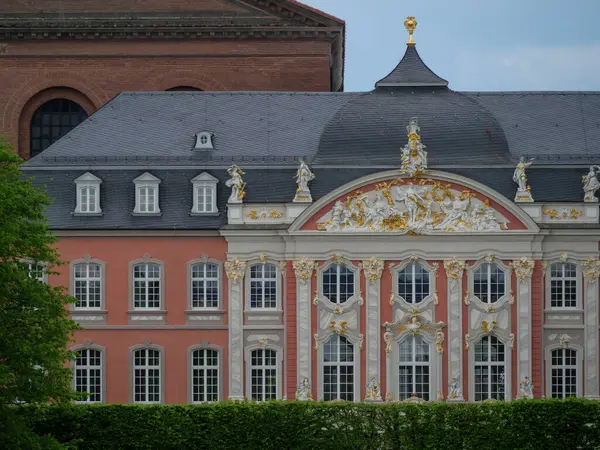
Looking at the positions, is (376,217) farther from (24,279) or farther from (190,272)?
(24,279)

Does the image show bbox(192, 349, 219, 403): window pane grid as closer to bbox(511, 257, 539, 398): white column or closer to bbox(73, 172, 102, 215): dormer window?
bbox(73, 172, 102, 215): dormer window

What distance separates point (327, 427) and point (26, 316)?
11.9 metres

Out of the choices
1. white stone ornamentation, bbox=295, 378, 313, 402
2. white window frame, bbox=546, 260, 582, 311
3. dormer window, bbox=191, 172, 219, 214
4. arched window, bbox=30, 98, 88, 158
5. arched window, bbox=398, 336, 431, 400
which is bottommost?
white stone ornamentation, bbox=295, 378, 313, 402

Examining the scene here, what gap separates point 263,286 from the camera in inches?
3529

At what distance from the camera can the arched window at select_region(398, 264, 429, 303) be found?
3500 inches

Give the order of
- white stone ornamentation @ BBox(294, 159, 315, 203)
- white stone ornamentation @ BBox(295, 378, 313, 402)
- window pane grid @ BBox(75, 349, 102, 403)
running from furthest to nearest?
window pane grid @ BBox(75, 349, 102, 403)
white stone ornamentation @ BBox(294, 159, 315, 203)
white stone ornamentation @ BBox(295, 378, 313, 402)

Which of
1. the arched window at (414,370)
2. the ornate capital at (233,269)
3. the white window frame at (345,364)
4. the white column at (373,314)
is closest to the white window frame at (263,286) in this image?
the ornate capital at (233,269)

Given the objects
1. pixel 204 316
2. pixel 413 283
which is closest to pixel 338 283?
pixel 413 283

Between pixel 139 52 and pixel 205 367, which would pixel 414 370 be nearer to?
pixel 205 367

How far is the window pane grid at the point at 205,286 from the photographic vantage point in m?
89.9

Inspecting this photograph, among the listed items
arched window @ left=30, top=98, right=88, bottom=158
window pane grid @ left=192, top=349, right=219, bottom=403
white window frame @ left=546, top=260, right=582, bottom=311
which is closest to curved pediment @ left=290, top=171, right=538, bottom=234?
Result: white window frame @ left=546, top=260, right=582, bottom=311

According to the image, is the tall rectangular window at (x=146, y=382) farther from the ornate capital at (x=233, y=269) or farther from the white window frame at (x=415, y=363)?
the white window frame at (x=415, y=363)

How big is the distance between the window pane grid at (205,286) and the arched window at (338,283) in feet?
14.0

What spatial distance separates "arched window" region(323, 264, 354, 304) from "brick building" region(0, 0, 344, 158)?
1537 centimetres
